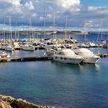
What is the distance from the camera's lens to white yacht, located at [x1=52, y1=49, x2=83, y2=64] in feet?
274

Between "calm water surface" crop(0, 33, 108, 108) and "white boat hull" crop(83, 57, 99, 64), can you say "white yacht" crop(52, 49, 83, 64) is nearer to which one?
"white boat hull" crop(83, 57, 99, 64)

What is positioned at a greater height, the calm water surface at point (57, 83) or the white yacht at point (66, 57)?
the white yacht at point (66, 57)

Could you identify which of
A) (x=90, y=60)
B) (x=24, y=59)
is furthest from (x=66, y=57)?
(x=24, y=59)

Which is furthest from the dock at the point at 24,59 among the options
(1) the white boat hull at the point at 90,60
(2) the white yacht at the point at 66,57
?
(1) the white boat hull at the point at 90,60

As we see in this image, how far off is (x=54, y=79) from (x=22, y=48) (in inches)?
2257

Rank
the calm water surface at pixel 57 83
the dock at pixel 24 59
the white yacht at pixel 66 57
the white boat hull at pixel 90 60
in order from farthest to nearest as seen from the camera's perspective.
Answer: the dock at pixel 24 59, the white boat hull at pixel 90 60, the white yacht at pixel 66 57, the calm water surface at pixel 57 83

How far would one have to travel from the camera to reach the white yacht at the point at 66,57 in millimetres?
83500

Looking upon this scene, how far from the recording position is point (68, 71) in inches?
2908

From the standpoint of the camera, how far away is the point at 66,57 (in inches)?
3364

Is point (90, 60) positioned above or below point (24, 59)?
above

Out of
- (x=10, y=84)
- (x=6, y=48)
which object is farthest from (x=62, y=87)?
(x=6, y=48)

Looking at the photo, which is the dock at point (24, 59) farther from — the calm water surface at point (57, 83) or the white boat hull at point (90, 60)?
Answer: the white boat hull at point (90, 60)

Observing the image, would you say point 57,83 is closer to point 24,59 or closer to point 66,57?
point 66,57

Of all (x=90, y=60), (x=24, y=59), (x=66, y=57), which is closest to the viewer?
(x=90, y=60)
